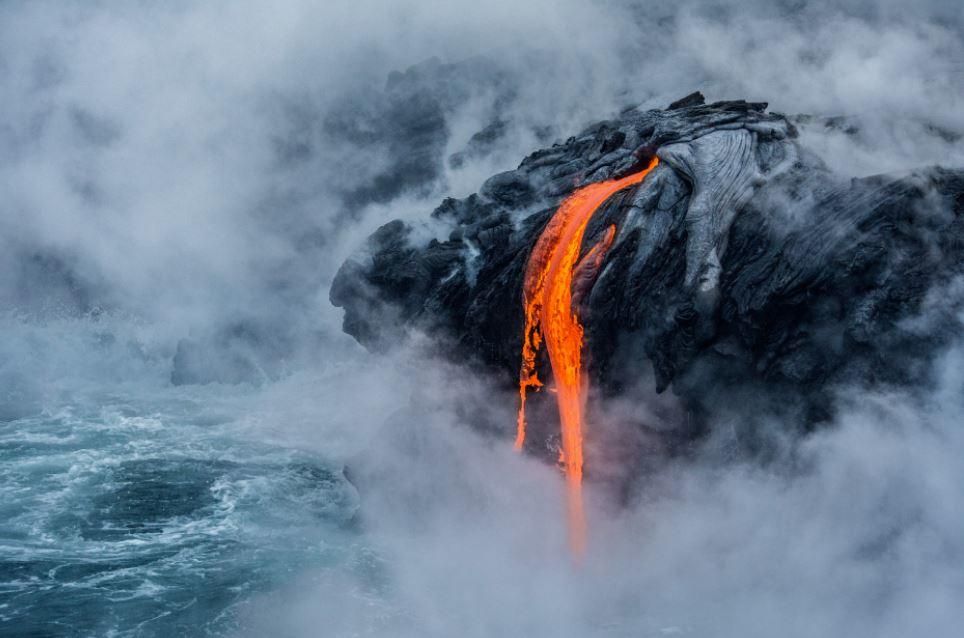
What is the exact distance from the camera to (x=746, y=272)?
25328 mm

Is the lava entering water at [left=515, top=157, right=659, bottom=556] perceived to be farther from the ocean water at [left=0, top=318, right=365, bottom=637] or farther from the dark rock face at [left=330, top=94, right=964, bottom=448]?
the ocean water at [left=0, top=318, right=365, bottom=637]

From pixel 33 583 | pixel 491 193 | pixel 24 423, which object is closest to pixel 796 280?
pixel 491 193

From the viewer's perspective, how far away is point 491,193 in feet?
111

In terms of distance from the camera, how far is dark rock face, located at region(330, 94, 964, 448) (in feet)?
78.0

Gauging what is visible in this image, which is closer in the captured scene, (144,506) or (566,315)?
(566,315)

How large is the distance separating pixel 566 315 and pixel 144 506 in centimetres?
1778

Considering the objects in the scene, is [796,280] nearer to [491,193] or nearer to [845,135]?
[845,135]

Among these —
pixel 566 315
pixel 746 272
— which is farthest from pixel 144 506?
pixel 746 272

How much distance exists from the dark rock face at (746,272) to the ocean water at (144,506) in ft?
32.0

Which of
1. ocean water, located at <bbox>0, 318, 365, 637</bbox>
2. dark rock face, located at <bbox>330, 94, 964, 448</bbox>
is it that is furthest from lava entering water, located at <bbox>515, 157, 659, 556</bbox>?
ocean water, located at <bbox>0, 318, 365, 637</bbox>

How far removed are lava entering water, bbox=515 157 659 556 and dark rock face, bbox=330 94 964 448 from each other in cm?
53

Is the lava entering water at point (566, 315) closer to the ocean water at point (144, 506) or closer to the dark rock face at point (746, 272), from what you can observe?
the dark rock face at point (746, 272)

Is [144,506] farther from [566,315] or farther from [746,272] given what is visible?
[746,272]

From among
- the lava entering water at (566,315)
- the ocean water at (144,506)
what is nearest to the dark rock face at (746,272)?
the lava entering water at (566,315)
